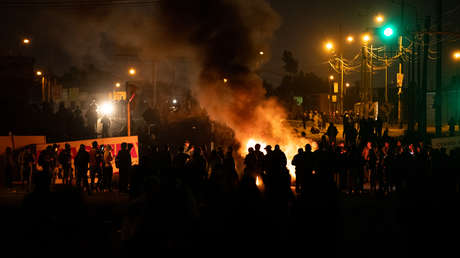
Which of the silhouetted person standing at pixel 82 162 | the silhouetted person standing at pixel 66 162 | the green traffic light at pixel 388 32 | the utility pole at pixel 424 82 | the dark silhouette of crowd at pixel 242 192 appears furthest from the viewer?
the utility pole at pixel 424 82

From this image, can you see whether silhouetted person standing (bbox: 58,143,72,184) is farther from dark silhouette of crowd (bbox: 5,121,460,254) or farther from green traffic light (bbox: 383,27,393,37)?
green traffic light (bbox: 383,27,393,37)

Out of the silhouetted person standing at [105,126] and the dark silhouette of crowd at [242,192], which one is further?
the silhouetted person standing at [105,126]

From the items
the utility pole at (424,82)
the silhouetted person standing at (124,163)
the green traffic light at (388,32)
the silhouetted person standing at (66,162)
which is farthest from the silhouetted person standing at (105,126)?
the utility pole at (424,82)

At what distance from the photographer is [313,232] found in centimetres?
616

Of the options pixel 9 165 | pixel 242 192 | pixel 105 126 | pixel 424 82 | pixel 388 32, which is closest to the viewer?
pixel 242 192

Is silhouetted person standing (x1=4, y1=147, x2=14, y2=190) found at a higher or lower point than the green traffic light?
lower

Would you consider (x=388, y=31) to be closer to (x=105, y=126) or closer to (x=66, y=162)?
(x=66, y=162)

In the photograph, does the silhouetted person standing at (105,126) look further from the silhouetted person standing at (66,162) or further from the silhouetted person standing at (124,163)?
the silhouetted person standing at (124,163)

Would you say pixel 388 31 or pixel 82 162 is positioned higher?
pixel 388 31

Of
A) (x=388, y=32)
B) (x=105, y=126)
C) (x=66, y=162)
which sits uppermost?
(x=388, y=32)

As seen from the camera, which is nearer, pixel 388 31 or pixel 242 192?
pixel 242 192

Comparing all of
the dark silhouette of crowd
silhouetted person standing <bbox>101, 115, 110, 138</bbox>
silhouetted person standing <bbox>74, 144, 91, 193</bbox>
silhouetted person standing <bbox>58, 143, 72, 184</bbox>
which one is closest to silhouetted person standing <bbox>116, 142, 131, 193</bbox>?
the dark silhouette of crowd

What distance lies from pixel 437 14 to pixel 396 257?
1492 centimetres

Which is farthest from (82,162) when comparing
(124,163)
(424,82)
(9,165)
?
(424,82)
